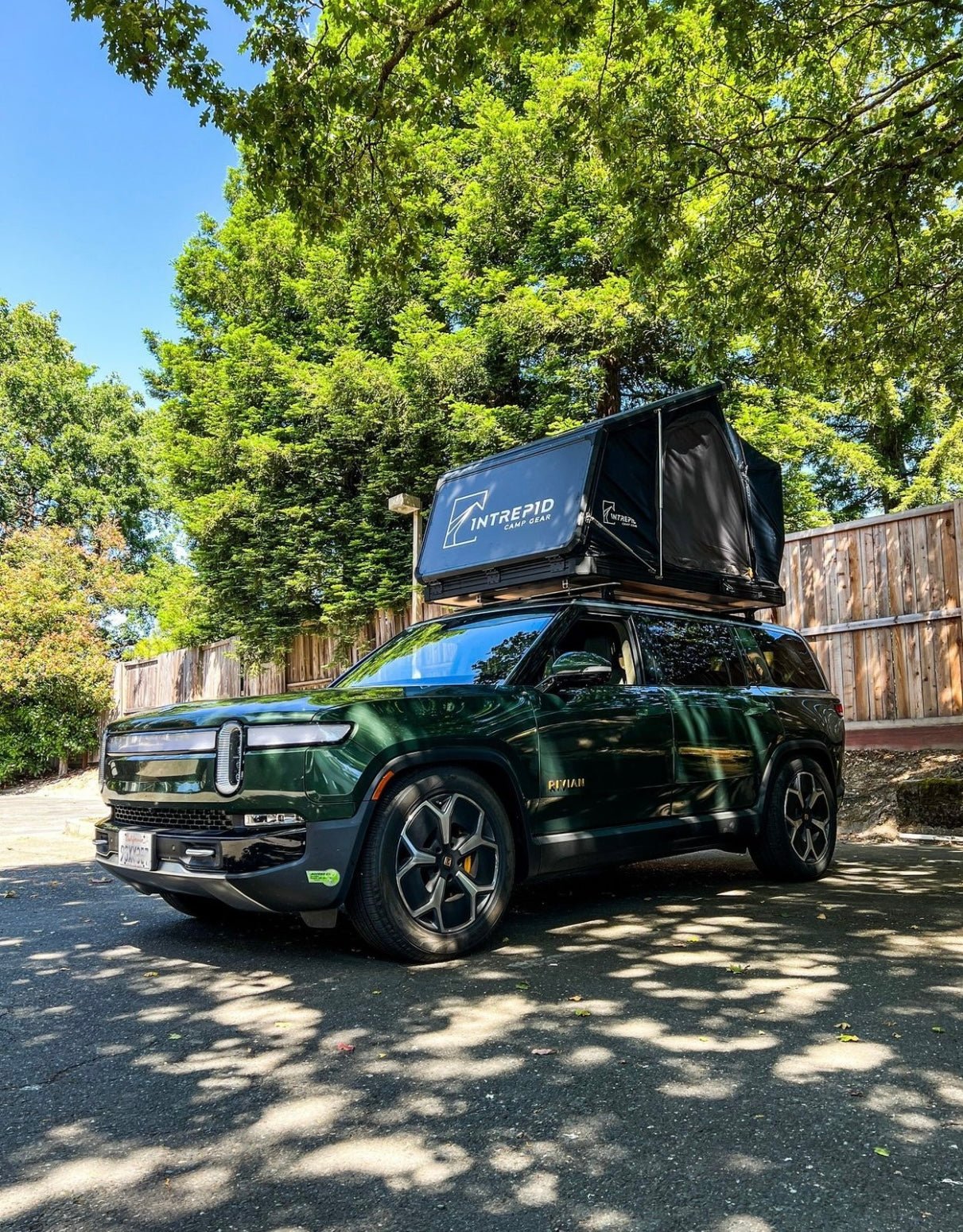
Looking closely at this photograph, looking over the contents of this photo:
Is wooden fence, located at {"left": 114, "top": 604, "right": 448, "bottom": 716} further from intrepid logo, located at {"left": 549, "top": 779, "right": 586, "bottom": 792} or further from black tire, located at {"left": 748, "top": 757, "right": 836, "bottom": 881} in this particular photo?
intrepid logo, located at {"left": 549, "top": 779, "right": 586, "bottom": 792}

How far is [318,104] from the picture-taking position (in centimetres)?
709

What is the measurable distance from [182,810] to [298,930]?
1139mm

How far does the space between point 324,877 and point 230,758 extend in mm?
679

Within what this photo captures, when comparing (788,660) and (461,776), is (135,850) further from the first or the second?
(788,660)

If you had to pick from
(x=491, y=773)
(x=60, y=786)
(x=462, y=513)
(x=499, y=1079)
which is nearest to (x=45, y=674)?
(x=60, y=786)

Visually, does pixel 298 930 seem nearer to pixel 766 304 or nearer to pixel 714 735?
pixel 714 735

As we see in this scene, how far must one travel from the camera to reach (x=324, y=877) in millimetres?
3941

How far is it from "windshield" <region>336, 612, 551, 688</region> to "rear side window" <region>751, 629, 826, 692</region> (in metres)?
2.19

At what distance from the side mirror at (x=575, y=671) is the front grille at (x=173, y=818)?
1745 millimetres

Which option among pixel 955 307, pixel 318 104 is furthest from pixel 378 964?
pixel 955 307

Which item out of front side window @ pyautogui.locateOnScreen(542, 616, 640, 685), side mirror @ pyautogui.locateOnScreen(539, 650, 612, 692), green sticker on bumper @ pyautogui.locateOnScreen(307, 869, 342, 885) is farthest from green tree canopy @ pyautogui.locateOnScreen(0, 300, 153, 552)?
green sticker on bumper @ pyautogui.locateOnScreen(307, 869, 342, 885)

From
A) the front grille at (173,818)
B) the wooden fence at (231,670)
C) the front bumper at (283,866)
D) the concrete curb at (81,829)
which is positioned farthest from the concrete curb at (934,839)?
the concrete curb at (81,829)

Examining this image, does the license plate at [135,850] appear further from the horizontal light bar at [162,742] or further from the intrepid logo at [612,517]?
the intrepid logo at [612,517]

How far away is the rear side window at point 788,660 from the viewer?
660cm
